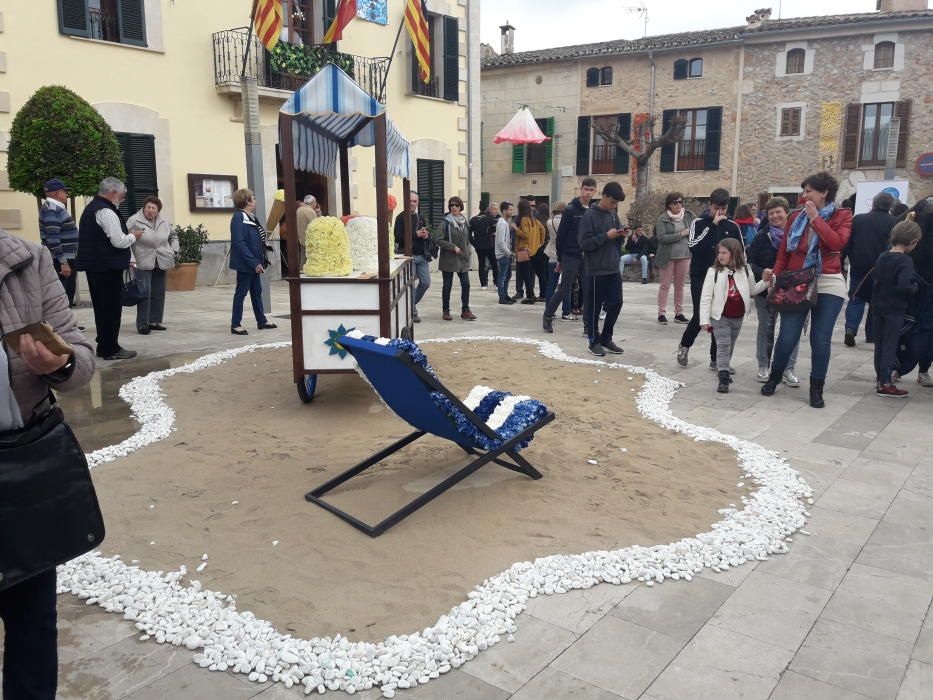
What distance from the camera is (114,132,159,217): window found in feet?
44.2

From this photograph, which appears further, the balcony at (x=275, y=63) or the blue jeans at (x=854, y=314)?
the balcony at (x=275, y=63)

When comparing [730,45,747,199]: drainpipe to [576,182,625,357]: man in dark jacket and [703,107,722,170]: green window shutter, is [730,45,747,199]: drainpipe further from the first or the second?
[576,182,625,357]: man in dark jacket

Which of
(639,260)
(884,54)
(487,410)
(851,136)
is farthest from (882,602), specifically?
(884,54)

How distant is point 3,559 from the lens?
1.77 metres

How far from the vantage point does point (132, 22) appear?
43.6 feet

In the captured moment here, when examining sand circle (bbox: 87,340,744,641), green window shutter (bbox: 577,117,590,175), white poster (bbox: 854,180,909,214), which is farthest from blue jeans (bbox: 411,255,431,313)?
green window shutter (bbox: 577,117,590,175)

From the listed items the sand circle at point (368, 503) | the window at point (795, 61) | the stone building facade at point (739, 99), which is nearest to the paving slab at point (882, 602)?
the sand circle at point (368, 503)

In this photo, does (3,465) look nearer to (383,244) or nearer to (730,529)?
(730,529)

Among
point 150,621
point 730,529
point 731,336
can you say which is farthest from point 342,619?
point 731,336

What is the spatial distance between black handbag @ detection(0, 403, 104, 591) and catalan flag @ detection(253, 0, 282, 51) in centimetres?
939

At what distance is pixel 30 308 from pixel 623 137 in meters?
28.0

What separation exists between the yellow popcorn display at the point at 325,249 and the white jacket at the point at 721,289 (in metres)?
3.11

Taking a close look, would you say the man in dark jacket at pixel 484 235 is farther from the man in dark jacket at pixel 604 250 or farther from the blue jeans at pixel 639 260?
the man in dark jacket at pixel 604 250

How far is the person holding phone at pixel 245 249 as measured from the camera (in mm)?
8797
